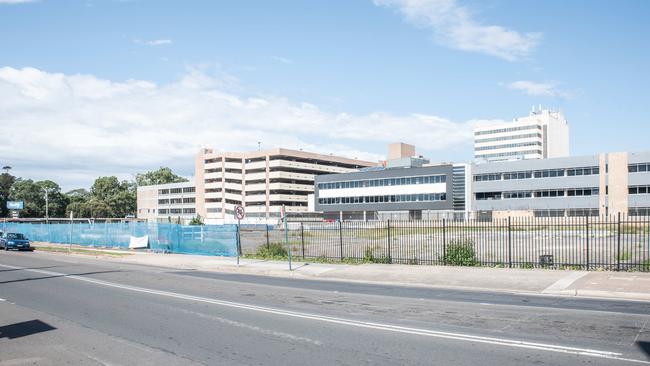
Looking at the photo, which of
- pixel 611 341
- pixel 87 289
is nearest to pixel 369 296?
pixel 611 341

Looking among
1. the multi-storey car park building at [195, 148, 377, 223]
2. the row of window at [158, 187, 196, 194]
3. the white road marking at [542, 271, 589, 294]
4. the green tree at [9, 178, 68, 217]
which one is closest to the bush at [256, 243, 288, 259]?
the white road marking at [542, 271, 589, 294]

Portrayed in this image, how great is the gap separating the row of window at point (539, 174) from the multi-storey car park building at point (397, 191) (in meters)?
3.83

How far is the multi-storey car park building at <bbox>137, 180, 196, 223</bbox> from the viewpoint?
135 m

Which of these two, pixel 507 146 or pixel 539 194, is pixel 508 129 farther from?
pixel 539 194

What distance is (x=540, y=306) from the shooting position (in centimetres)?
1272

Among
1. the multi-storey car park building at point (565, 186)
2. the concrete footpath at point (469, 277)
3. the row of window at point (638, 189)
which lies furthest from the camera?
the multi-storey car park building at point (565, 186)

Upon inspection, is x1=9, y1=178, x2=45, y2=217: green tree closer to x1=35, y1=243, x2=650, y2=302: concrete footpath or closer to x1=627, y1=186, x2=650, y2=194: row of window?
x1=35, y1=243, x2=650, y2=302: concrete footpath

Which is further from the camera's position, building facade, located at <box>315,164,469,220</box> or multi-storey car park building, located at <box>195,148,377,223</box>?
multi-storey car park building, located at <box>195,148,377,223</box>

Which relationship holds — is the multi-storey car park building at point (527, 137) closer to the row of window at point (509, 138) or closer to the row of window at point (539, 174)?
the row of window at point (509, 138)

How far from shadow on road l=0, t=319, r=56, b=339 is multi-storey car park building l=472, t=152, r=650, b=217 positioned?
230 ft

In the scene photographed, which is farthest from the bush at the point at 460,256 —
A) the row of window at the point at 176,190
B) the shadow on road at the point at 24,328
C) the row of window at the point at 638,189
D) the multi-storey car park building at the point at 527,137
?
the multi-storey car park building at the point at 527,137

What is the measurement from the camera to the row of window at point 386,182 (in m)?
90.6

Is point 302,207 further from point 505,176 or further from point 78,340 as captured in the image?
point 78,340

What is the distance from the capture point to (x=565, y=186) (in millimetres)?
78875
